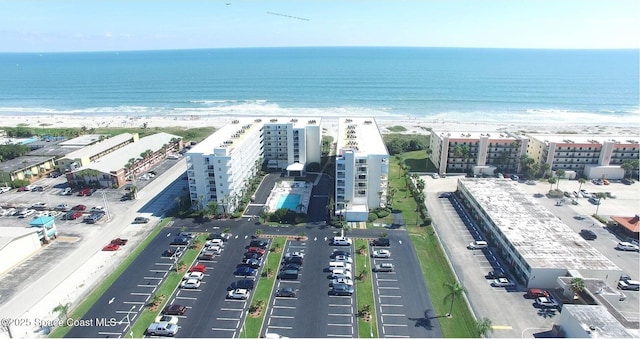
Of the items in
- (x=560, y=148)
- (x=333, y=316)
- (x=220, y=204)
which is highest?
(x=560, y=148)

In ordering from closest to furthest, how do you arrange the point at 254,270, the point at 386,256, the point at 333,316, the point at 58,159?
the point at 333,316
the point at 254,270
the point at 386,256
the point at 58,159

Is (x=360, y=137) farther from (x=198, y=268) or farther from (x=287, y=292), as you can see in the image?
(x=198, y=268)

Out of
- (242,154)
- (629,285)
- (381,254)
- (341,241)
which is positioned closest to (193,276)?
(341,241)

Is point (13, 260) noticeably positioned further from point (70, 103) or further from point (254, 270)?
point (70, 103)

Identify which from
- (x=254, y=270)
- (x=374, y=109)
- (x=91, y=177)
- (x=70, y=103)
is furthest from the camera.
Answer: (x=70, y=103)

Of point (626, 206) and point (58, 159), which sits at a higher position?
point (58, 159)

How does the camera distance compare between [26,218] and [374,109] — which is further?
[374,109]

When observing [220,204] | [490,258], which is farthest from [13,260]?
[490,258]
